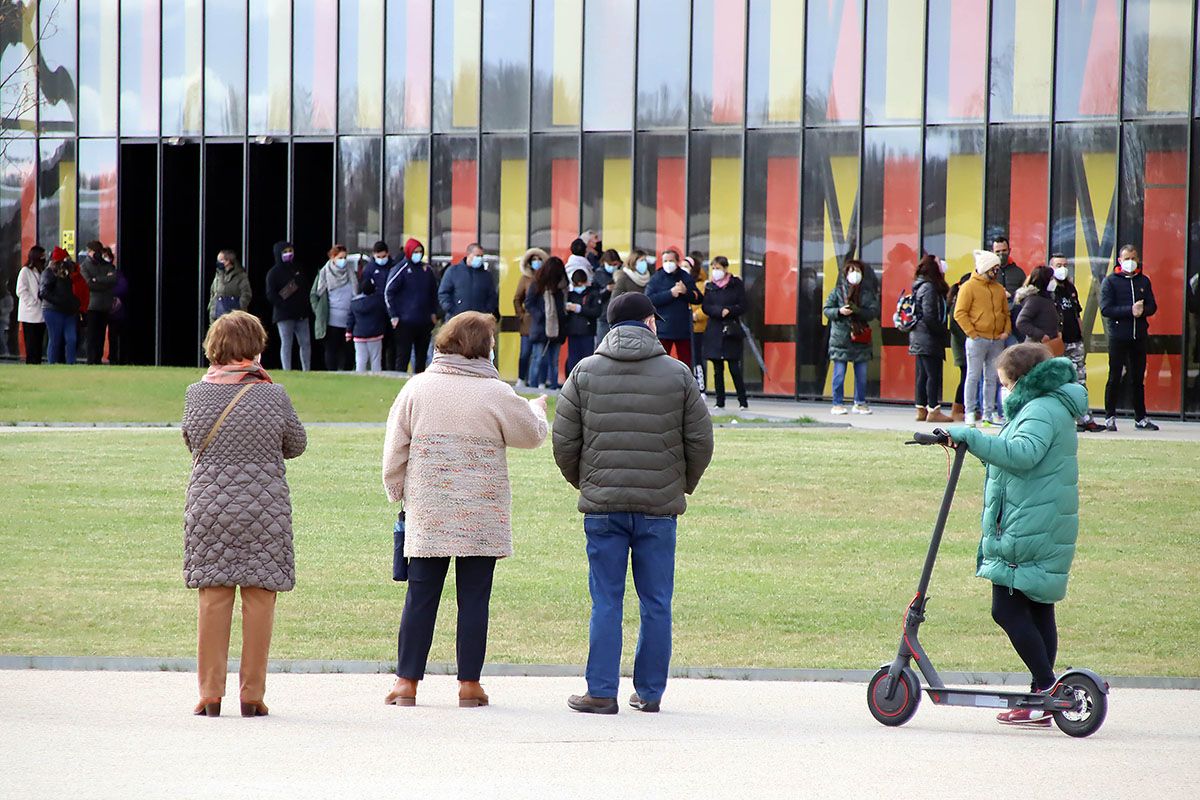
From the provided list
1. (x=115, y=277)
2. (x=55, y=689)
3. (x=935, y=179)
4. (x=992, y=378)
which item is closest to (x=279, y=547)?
(x=55, y=689)

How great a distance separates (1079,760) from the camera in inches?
256

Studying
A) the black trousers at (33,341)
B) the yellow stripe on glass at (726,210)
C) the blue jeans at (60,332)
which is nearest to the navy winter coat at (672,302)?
the yellow stripe on glass at (726,210)

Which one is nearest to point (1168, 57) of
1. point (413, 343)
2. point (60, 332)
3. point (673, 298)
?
point (673, 298)

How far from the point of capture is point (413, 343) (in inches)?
1057

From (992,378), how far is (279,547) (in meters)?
14.5

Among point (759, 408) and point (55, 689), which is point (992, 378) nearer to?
point (759, 408)

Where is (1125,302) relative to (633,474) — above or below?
above

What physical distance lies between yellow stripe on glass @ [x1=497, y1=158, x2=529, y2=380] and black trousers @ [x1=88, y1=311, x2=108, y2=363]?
672cm

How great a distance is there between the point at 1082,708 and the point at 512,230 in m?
23.6

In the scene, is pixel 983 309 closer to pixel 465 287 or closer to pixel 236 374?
pixel 465 287

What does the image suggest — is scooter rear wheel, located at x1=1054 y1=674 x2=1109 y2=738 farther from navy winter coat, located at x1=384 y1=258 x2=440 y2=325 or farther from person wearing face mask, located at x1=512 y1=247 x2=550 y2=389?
navy winter coat, located at x1=384 y1=258 x2=440 y2=325

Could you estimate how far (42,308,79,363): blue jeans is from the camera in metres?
29.4

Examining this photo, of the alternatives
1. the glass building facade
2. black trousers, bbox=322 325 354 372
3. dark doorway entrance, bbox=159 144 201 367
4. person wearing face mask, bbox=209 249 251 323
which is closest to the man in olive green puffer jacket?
the glass building facade

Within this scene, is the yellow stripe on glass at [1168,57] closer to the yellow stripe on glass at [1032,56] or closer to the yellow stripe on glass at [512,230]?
the yellow stripe on glass at [1032,56]
